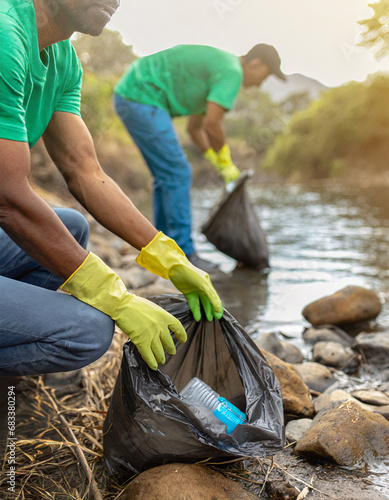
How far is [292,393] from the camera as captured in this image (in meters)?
1.37

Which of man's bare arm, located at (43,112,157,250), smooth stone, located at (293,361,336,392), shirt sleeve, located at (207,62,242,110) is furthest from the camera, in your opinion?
shirt sleeve, located at (207,62,242,110)

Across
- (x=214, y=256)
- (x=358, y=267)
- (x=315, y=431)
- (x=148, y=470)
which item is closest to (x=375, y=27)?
(x=358, y=267)

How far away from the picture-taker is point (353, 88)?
17.6 m

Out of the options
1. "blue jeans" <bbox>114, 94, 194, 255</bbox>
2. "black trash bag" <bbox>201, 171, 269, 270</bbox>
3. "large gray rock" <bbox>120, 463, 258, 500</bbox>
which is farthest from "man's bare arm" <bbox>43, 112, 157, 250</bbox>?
"black trash bag" <bbox>201, 171, 269, 270</bbox>

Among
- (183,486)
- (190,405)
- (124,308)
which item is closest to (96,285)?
(124,308)

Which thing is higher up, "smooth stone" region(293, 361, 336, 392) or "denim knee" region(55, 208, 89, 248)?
"denim knee" region(55, 208, 89, 248)

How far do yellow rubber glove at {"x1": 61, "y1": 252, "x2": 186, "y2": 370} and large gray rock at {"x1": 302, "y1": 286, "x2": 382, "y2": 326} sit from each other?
134 centimetres

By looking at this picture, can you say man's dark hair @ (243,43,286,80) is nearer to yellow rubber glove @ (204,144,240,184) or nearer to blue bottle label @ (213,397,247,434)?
yellow rubber glove @ (204,144,240,184)

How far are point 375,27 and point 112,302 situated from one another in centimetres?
292

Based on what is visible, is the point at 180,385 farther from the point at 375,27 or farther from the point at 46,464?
the point at 375,27

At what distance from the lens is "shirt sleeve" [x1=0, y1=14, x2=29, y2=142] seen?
900mm

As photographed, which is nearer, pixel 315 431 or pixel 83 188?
Answer: pixel 315 431

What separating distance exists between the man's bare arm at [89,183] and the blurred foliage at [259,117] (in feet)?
88.7

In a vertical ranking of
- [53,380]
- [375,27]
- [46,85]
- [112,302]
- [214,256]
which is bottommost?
[214,256]
